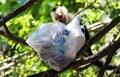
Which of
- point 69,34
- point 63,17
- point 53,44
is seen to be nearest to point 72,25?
point 69,34

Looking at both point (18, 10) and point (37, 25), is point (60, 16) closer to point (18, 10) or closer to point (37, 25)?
point (37, 25)

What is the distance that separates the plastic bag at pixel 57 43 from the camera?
2.67m

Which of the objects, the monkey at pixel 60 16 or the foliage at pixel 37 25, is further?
the foliage at pixel 37 25

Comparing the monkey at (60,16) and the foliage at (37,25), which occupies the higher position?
the monkey at (60,16)

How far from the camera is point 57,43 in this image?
268 cm

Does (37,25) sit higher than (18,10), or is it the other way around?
(18,10)

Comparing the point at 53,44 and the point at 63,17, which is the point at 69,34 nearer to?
the point at 53,44

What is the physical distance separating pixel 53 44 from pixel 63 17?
1535mm

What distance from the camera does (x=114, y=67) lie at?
3379 millimetres

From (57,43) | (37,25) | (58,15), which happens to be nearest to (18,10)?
(57,43)

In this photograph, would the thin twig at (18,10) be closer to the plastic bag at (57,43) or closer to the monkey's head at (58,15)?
the plastic bag at (57,43)

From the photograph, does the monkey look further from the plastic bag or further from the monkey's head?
the plastic bag

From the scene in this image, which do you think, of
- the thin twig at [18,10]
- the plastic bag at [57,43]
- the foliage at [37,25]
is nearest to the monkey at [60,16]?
the foliage at [37,25]

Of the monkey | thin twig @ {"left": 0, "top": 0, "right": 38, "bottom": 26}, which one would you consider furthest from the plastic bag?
the monkey
